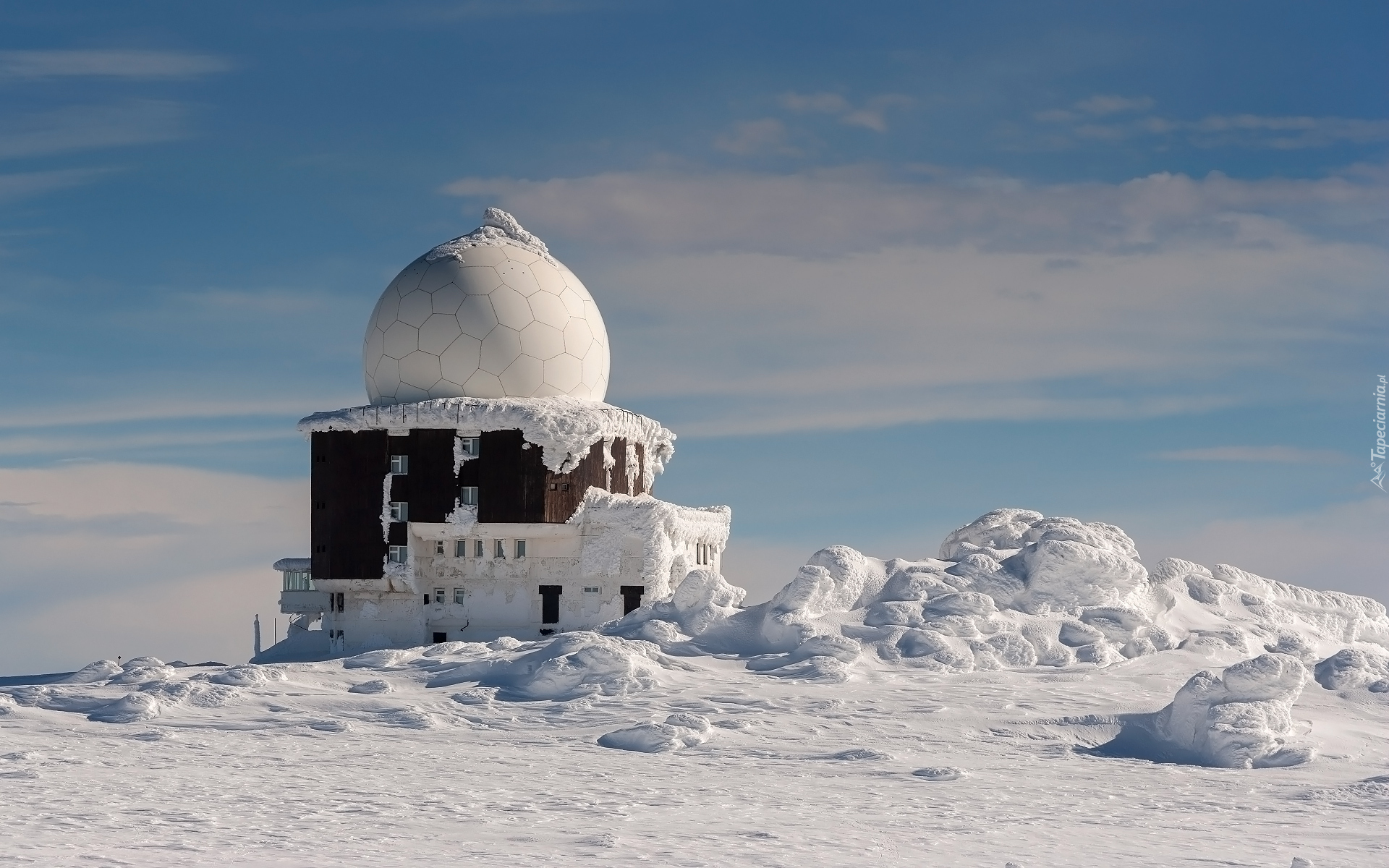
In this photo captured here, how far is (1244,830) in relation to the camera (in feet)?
59.9

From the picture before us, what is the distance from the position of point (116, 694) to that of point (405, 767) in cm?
750

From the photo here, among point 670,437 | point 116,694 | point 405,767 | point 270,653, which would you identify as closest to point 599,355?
point 670,437

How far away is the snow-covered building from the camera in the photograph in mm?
35344

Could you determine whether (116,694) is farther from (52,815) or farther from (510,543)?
(510,543)

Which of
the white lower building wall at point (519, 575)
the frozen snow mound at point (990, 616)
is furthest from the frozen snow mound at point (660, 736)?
the white lower building wall at point (519, 575)

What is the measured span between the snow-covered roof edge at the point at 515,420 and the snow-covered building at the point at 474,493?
36 mm

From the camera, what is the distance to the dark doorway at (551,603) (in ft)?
116

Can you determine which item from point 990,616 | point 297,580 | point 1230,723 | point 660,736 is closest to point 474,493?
point 297,580

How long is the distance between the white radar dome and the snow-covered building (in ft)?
Answer: 0.12

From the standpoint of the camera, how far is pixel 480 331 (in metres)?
36.1

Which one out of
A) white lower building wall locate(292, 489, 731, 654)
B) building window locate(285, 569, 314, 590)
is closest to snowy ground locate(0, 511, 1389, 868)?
white lower building wall locate(292, 489, 731, 654)

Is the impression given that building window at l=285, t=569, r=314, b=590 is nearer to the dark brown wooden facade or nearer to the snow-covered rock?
the dark brown wooden facade

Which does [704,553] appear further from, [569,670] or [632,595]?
[569,670]

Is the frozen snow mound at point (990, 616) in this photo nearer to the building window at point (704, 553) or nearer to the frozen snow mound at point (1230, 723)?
the frozen snow mound at point (1230, 723)
